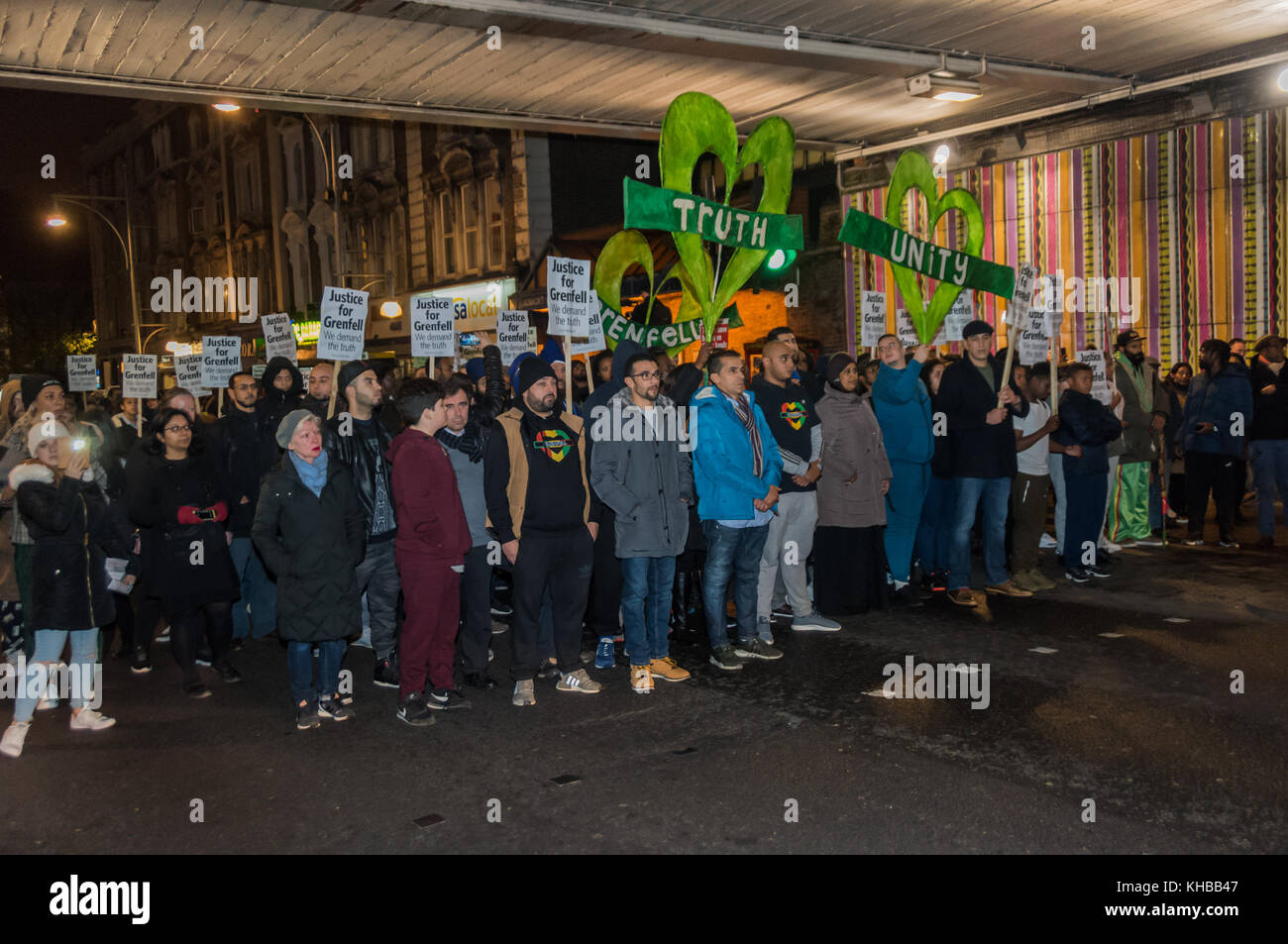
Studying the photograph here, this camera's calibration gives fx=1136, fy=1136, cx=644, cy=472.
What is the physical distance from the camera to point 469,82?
11.9 meters

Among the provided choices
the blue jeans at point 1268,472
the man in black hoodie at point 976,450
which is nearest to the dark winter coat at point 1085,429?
the man in black hoodie at point 976,450

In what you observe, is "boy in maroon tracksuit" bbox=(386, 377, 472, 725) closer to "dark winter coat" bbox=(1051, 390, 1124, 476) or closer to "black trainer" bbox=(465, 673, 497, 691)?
"black trainer" bbox=(465, 673, 497, 691)

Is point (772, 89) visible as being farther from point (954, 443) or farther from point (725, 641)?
point (725, 641)

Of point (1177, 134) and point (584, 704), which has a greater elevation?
point (1177, 134)

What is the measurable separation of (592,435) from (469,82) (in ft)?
20.6

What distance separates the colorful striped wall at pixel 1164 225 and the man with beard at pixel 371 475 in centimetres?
902

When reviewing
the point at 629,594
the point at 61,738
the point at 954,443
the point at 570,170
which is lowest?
the point at 61,738

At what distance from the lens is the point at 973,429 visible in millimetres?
9250

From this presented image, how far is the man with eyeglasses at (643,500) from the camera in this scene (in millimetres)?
7039

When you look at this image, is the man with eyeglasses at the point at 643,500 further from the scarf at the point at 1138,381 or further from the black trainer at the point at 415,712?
the scarf at the point at 1138,381

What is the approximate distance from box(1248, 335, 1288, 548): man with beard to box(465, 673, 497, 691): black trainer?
7.94m

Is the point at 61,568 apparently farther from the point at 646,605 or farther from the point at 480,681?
the point at 646,605

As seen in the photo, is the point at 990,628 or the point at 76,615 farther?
the point at 990,628

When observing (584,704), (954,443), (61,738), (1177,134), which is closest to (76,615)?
(61,738)
